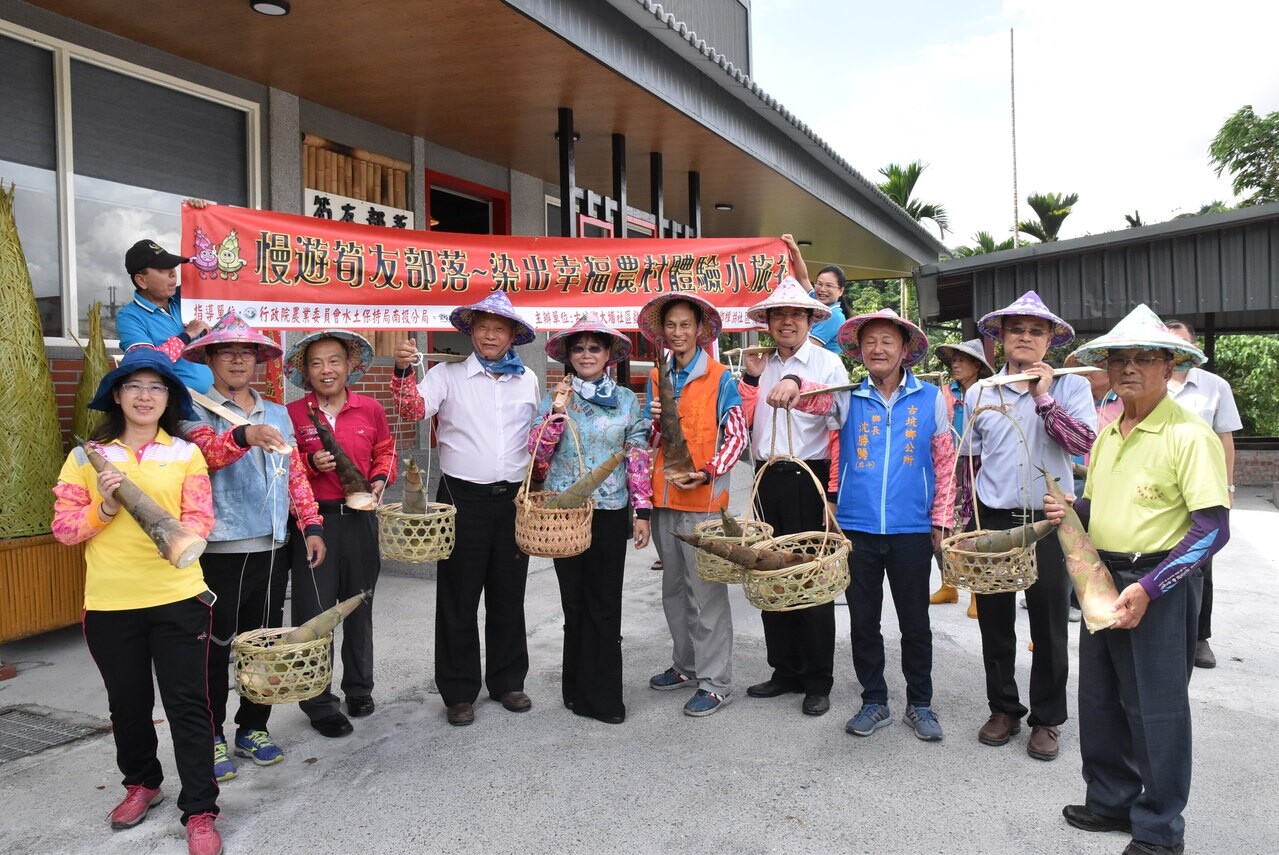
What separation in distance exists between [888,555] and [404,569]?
181 inches

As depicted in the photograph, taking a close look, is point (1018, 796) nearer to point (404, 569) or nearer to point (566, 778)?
point (566, 778)

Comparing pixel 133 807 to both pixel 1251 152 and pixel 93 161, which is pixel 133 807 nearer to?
pixel 93 161

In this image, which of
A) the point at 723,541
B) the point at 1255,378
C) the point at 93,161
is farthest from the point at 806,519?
the point at 1255,378

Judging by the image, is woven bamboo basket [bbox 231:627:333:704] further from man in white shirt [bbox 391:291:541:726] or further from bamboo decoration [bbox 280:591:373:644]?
man in white shirt [bbox 391:291:541:726]

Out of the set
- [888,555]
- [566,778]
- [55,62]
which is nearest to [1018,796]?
[888,555]

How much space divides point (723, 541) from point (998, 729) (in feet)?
5.50

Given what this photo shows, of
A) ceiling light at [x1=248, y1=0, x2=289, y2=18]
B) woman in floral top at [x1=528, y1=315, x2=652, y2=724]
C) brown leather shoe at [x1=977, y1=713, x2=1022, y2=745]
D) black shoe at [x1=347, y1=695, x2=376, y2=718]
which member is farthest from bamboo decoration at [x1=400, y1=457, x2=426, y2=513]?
ceiling light at [x1=248, y1=0, x2=289, y2=18]

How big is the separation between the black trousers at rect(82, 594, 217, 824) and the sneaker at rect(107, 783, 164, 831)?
25cm

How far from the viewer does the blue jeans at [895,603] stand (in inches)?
162

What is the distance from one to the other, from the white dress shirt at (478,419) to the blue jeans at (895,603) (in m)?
1.69

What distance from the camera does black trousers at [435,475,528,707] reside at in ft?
14.1

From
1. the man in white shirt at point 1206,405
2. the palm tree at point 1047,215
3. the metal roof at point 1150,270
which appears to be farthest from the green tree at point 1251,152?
the man in white shirt at point 1206,405

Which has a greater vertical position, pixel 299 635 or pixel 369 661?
pixel 299 635

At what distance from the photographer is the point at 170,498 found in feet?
10.3
